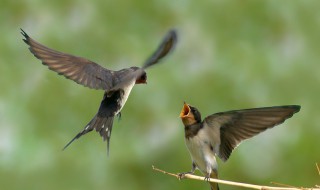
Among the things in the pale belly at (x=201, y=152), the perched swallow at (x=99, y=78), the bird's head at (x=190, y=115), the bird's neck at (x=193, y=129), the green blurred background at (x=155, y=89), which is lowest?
the pale belly at (x=201, y=152)

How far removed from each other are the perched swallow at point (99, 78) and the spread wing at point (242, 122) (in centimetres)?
13

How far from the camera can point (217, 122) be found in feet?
3.99

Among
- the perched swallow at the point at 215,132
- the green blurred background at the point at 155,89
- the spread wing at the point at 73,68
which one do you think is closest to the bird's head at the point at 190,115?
the perched swallow at the point at 215,132

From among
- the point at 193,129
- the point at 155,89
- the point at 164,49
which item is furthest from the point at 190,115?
the point at 155,89

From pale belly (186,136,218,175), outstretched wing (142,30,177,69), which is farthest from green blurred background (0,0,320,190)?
outstretched wing (142,30,177,69)

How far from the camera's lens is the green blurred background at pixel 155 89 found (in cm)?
228

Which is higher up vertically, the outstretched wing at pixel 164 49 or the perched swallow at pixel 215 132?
the outstretched wing at pixel 164 49

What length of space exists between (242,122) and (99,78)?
0.22 meters

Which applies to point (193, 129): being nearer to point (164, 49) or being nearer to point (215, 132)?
point (215, 132)

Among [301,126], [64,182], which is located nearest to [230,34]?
[301,126]

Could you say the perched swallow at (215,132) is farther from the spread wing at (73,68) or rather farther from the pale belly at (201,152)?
the spread wing at (73,68)

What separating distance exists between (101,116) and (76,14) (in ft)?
4.79

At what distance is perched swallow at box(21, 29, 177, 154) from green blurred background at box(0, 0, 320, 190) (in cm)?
98

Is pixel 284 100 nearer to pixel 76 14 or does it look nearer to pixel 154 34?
pixel 154 34
